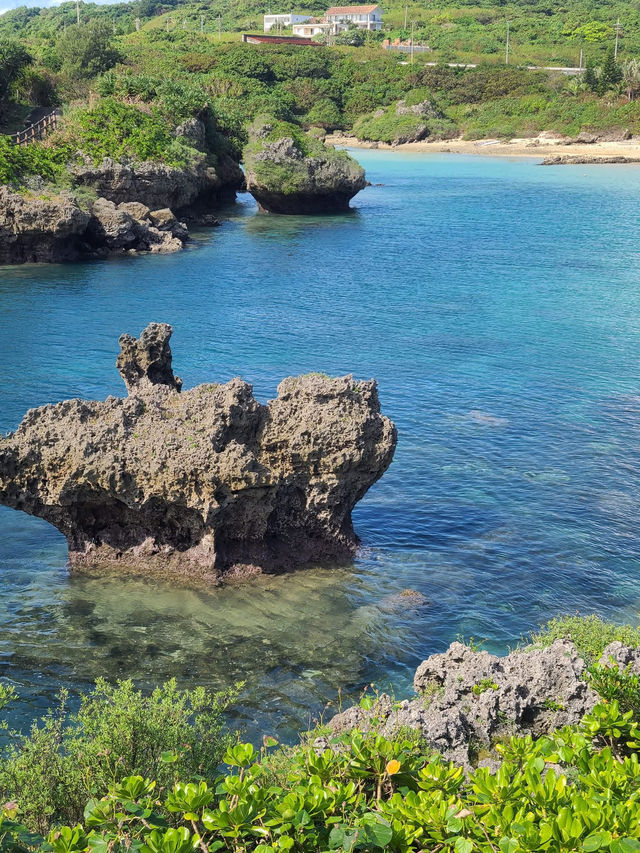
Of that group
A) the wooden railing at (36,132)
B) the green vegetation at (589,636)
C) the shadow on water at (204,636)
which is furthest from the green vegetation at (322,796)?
the wooden railing at (36,132)

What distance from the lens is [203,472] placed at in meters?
19.6

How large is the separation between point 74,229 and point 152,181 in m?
10.5

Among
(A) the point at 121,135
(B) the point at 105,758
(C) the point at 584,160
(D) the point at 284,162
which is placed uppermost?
(C) the point at 584,160

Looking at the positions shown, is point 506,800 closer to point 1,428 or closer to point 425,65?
point 1,428

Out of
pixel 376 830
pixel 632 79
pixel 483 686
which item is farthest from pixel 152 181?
pixel 632 79

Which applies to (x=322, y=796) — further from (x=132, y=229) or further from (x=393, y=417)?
(x=132, y=229)

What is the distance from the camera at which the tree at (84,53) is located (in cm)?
9494

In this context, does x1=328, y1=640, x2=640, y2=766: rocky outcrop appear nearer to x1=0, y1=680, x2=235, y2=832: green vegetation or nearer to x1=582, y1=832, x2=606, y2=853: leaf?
x1=0, y1=680, x2=235, y2=832: green vegetation

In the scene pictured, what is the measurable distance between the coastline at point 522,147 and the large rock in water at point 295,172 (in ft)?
175

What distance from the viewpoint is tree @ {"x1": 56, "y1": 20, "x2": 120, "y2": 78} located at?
94938 mm

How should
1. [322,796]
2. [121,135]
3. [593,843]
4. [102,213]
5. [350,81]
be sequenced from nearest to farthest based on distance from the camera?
[593,843] < [322,796] < [102,213] < [121,135] < [350,81]

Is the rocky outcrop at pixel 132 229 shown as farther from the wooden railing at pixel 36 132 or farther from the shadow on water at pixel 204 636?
the shadow on water at pixel 204 636

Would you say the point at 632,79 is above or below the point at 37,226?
above

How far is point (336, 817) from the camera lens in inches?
371
